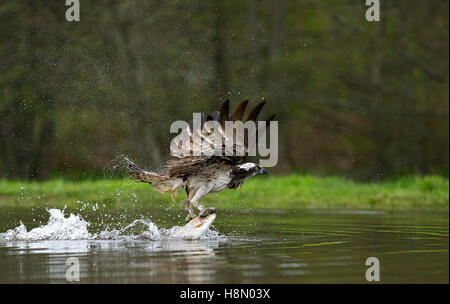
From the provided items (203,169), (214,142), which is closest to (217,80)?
(203,169)

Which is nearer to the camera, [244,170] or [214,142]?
[214,142]

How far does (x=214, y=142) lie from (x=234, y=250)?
1.23 m

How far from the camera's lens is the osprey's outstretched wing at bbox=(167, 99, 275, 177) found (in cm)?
779

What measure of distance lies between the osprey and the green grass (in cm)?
458

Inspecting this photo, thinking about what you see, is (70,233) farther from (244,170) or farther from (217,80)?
(217,80)

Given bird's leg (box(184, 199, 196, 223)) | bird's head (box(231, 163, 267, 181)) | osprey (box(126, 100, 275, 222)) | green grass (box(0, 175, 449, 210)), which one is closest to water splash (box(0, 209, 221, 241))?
bird's leg (box(184, 199, 196, 223))

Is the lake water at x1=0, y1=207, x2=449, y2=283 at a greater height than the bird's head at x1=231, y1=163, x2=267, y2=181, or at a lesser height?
lesser

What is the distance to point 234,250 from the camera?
290 inches

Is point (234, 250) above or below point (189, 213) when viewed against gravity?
below

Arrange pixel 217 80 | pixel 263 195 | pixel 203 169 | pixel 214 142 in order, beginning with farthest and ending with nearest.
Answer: pixel 217 80 < pixel 263 195 < pixel 203 169 < pixel 214 142

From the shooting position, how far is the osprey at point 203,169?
7.93m

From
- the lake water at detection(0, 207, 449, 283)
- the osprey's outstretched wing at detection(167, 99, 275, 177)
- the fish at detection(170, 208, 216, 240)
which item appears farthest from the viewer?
the fish at detection(170, 208, 216, 240)

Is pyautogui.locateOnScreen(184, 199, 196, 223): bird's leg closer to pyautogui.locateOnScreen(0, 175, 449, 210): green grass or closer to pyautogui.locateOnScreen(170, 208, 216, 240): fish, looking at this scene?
pyautogui.locateOnScreen(170, 208, 216, 240): fish

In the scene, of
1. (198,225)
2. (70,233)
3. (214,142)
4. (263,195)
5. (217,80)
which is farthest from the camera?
(217,80)
